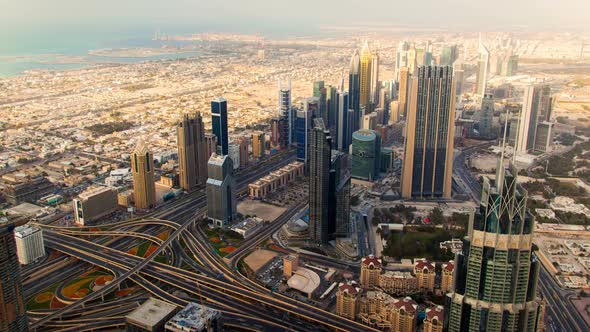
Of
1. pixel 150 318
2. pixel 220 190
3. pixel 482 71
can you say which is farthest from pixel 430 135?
pixel 482 71

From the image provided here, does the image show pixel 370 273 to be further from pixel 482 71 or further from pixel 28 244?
pixel 482 71

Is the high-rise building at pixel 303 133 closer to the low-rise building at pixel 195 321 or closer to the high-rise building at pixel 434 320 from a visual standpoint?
the high-rise building at pixel 434 320

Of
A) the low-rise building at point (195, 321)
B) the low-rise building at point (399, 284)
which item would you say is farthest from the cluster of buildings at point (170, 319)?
the low-rise building at point (399, 284)

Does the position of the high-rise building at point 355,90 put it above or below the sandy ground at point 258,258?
Result: above

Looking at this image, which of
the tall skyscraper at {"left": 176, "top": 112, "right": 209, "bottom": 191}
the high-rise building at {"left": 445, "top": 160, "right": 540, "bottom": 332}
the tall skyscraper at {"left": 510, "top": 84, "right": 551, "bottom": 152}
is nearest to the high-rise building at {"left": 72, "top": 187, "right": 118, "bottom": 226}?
the tall skyscraper at {"left": 176, "top": 112, "right": 209, "bottom": 191}

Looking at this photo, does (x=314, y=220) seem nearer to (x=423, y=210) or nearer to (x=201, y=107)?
(x=423, y=210)

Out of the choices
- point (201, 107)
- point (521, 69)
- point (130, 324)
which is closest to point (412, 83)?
point (130, 324)

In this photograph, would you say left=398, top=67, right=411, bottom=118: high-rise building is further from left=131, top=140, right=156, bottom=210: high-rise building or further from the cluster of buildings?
the cluster of buildings
